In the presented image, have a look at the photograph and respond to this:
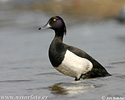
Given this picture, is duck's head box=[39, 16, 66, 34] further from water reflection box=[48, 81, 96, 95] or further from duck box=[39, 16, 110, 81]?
water reflection box=[48, 81, 96, 95]

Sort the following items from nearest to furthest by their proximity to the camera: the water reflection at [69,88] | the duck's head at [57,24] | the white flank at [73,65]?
the water reflection at [69,88], the white flank at [73,65], the duck's head at [57,24]

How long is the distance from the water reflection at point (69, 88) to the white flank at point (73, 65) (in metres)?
0.25

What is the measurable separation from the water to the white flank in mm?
174

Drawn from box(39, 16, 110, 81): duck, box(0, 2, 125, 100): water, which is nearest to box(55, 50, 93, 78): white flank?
box(39, 16, 110, 81): duck

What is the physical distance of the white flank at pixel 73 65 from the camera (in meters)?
6.34

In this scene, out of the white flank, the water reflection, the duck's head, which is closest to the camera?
the water reflection

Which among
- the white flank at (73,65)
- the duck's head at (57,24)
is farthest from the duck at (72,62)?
the duck's head at (57,24)

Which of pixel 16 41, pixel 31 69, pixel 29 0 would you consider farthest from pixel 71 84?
pixel 29 0

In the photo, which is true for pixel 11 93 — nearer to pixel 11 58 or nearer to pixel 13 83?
pixel 13 83

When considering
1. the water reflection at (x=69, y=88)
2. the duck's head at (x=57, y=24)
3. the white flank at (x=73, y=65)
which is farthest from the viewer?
the duck's head at (x=57, y=24)

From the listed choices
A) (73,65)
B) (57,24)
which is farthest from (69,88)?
(57,24)

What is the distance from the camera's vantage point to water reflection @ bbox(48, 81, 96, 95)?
560cm

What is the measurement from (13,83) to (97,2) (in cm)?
1316

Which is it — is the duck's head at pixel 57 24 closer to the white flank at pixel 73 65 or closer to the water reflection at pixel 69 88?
the white flank at pixel 73 65
